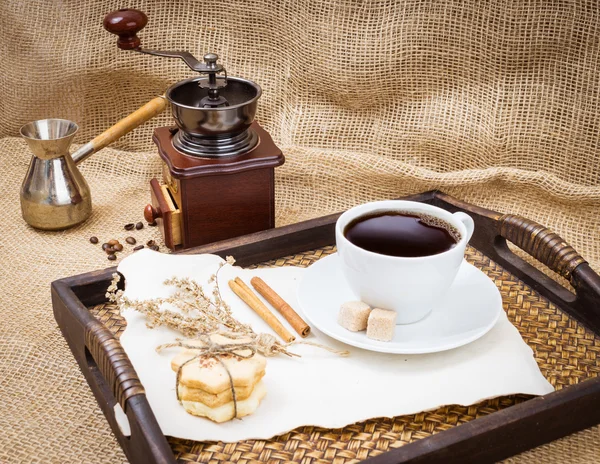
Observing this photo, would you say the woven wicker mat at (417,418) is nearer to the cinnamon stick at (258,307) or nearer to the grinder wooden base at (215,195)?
the cinnamon stick at (258,307)

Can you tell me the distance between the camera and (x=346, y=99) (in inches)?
85.4

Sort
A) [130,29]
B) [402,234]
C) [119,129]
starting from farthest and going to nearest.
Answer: [119,129]
[130,29]
[402,234]

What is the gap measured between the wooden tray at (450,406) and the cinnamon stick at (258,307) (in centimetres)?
14

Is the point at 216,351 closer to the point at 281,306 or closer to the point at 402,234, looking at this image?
the point at 281,306

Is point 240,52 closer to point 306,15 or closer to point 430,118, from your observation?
point 306,15

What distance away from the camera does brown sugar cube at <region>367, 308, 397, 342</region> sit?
1263 mm

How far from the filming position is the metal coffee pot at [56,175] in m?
1.82

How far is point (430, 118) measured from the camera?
2.10 meters

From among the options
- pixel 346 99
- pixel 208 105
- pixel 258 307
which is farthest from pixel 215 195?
pixel 346 99

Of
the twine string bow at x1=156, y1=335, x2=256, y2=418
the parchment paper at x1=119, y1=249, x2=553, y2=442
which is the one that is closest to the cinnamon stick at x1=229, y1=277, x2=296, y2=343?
the parchment paper at x1=119, y1=249, x2=553, y2=442

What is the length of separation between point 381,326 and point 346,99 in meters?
1.05

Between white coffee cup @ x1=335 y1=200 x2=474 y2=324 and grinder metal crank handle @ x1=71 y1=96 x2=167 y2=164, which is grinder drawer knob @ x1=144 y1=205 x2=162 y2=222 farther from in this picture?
white coffee cup @ x1=335 y1=200 x2=474 y2=324

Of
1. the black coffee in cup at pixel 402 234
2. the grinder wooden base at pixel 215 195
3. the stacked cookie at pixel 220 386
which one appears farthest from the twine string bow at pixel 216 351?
the grinder wooden base at pixel 215 195

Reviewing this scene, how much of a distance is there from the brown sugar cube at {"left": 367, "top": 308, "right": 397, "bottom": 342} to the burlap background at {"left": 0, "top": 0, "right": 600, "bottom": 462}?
0.78 meters
